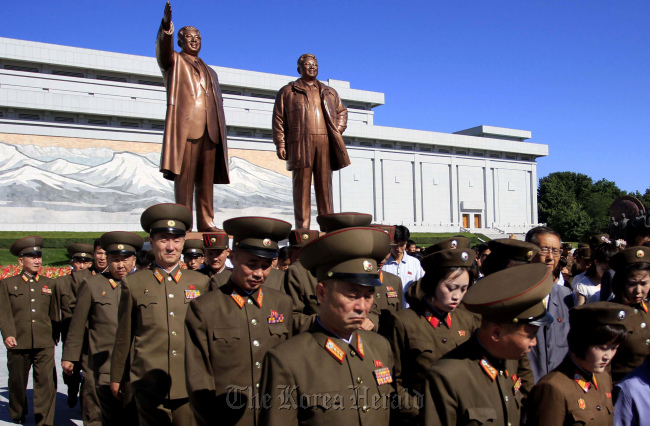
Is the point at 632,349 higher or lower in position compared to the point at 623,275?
lower

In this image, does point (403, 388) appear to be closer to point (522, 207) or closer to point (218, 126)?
point (218, 126)

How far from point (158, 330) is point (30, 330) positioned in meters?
2.92

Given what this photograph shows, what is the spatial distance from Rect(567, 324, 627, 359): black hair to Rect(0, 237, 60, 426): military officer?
4.64 m

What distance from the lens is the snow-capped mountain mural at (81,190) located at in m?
Result: 24.4

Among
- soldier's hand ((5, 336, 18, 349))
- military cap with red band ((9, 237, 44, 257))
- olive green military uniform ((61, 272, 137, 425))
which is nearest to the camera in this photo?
olive green military uniform ((61, 272, 137, 425))

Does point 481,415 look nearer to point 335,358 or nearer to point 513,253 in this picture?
point 335,358

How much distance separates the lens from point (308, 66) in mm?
5844

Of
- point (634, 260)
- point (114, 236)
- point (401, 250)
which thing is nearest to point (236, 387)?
point (114, 236)

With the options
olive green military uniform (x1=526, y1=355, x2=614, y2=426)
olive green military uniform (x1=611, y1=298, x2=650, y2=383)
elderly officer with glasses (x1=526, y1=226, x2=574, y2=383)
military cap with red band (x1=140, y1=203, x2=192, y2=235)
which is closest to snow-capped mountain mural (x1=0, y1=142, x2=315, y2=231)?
military cap with red band (x1=140, y1=203, x2=192, y2=235)

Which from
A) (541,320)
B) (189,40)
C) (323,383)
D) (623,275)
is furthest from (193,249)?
(541,320)

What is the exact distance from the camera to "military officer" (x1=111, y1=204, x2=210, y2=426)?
3.21 m

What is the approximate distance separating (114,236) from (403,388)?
268 cm

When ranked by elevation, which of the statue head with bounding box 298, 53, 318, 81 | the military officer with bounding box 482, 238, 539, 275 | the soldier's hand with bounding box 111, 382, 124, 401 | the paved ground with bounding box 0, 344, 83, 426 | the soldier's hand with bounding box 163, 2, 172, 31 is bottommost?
the paved ground with bounding box 0, 344, 83, 426

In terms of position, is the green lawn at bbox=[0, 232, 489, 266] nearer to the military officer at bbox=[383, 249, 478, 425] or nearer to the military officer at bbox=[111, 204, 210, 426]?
the military officer at bbox=[111, 204, 210, 426]
